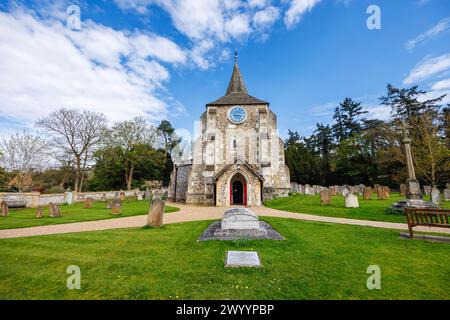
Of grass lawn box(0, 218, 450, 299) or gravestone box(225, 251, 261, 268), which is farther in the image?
gravestone box(225, 251, 261, 268)

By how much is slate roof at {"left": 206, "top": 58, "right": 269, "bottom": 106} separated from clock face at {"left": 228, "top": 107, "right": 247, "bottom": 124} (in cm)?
77

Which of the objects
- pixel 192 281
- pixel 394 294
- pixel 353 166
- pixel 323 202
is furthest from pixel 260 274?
pixel 353 166

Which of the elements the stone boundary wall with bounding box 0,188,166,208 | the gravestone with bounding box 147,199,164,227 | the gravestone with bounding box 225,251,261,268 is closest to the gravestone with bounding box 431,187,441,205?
the gravestone with bounding box 225,251,261,268

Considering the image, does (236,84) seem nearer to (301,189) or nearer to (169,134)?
(301,189)

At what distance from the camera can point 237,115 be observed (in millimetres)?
21562

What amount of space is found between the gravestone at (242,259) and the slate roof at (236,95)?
18863mm

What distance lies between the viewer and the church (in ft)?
60.6

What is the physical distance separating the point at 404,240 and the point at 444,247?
2.76 feet

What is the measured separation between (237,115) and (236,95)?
3.80 metres

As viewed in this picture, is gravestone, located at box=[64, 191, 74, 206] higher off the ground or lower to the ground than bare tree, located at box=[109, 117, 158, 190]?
lower

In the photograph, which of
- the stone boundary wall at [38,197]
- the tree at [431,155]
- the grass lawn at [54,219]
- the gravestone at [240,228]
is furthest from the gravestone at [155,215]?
the tree at [431,155]

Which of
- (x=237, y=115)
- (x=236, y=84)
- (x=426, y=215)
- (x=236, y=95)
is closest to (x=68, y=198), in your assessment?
(x=237, y=115)

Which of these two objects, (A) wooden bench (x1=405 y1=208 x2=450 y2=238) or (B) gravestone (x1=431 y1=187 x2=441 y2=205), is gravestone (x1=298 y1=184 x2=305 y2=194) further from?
(A) wooden bench (x1=405 y1=208 x2=450 y2=238)

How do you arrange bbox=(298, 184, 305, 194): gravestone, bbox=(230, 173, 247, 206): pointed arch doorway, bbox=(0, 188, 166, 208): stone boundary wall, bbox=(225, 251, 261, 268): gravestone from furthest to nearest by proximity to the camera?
bbox=(298, 184, 305, 194): gravestone → bbox=(230, 173, 247, 206): pointed arch doorway → bbox=(0, 188, 166, 208): stone boundary wall → bbox=(225, 251, 261, 268): gravestone
